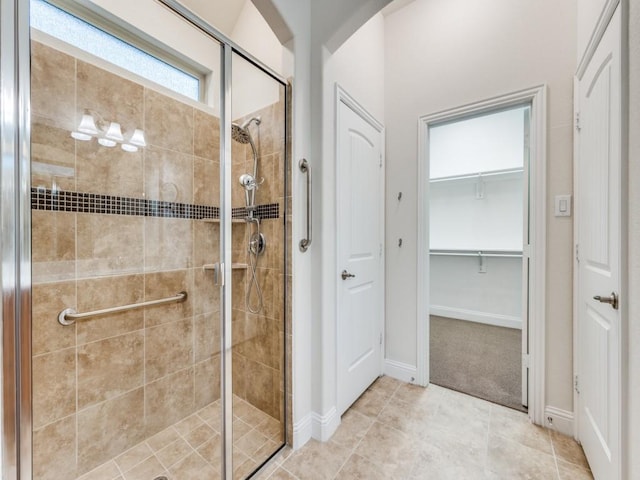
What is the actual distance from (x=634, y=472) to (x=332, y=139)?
190 centimetres

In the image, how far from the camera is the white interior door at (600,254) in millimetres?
1061

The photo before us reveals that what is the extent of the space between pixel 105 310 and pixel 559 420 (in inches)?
110

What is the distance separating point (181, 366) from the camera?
1.78 meters

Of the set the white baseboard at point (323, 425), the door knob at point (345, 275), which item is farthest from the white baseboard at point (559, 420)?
the door knob at point (345, 275)

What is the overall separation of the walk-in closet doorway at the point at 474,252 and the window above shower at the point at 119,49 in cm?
180

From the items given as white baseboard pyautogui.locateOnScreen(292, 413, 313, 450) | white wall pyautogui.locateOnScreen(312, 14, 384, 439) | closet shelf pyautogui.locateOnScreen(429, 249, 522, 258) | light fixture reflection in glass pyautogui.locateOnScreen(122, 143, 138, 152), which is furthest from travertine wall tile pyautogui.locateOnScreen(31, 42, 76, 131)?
closet shelf pyautogui.locateOnScreen(429, 249, 522, 258)

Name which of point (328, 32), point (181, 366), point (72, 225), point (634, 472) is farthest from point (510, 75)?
point (181, 366)

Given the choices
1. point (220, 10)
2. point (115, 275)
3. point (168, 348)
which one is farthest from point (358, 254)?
point (220, 10)

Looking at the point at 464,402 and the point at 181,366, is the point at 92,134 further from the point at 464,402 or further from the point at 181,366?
the point at 464,402

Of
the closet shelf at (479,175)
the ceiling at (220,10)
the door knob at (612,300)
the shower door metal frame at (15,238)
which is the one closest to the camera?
the shower door metal frame at (15,238)

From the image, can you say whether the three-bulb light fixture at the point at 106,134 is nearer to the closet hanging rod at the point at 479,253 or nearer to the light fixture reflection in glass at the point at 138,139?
the light fixture reflection in glass at the point at 138,139

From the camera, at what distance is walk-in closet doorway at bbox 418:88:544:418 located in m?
2.21

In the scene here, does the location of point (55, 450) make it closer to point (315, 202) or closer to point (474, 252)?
point (315, 202)

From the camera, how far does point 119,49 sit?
5.22 ft
